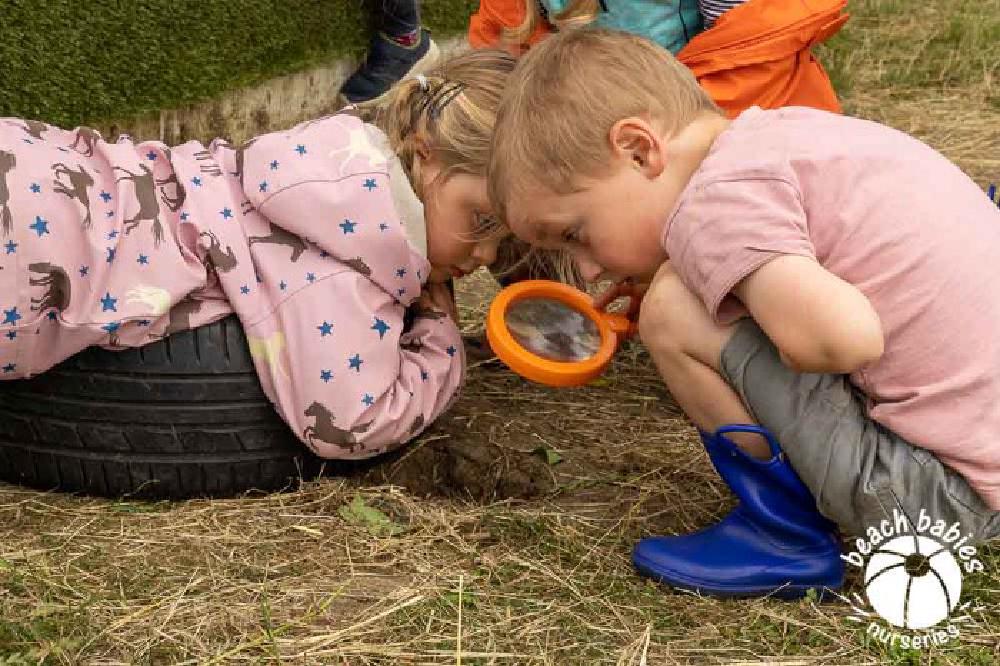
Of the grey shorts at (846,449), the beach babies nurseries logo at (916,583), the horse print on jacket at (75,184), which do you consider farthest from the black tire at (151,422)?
the beach babies nurseries logo at (916,583)

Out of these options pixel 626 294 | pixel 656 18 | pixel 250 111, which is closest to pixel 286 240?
pixel 626 294

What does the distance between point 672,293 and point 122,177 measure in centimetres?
102

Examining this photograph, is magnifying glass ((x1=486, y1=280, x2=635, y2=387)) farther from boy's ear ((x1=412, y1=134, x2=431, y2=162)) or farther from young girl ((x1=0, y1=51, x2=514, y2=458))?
boy's ear ((x1=412, y1=134, x2=431, y2=162))

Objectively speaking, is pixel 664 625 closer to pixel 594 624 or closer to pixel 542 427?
pixel 594 624

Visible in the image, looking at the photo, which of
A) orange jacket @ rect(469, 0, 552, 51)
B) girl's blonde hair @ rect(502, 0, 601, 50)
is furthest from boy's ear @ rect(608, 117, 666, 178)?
orange jacket @ rect(469, 0, 552, 51)

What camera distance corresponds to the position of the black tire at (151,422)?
233cm

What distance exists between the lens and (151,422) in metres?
2.35

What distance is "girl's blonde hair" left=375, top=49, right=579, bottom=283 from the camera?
242 cm

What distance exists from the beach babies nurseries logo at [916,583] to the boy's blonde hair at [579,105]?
0.69 meters

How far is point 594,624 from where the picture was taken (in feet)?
6.41

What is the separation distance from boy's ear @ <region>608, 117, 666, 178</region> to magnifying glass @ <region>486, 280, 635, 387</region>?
1.62 ft

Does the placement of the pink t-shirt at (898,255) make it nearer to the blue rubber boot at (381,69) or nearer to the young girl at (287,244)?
the young girl at (287,244)

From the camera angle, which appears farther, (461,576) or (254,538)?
(254,538)

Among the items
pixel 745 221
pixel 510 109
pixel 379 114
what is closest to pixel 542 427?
pixel 379 114
